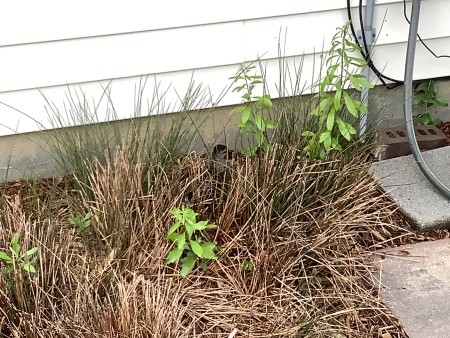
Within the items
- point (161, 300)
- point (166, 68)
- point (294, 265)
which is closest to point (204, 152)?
point (166, 68)

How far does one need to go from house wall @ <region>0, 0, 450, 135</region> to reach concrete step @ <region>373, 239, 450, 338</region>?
943 mm

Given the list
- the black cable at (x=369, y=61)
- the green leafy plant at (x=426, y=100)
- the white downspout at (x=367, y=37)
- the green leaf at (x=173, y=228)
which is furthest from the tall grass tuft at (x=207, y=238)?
the green leafy plant at (x=426, y=100)

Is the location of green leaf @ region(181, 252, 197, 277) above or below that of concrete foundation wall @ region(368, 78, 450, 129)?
below

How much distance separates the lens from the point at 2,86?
272 centimetres

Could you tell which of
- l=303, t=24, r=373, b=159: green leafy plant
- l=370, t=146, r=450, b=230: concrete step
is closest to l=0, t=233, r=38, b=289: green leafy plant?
l=303, t=24, r=373, b=159: green leafy plant

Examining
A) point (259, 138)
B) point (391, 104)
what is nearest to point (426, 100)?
point (391, 104)

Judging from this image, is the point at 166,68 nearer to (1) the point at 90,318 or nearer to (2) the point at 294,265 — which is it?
(2) the point at 294,265

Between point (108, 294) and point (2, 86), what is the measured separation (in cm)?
122

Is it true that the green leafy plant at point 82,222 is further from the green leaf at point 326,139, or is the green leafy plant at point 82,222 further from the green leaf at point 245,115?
the green leaf at point 326,139

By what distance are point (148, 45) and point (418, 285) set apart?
1.48 metres

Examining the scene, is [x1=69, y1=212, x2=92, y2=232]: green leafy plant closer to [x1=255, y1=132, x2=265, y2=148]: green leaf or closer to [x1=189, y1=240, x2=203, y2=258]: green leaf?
[x1=189, y1=240, x2=203, y2=258]: green leaf

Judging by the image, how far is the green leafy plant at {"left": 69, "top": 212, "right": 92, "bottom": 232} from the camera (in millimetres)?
2293

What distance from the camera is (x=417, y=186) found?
9.06ft

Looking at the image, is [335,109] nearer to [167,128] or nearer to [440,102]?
[167,128]
